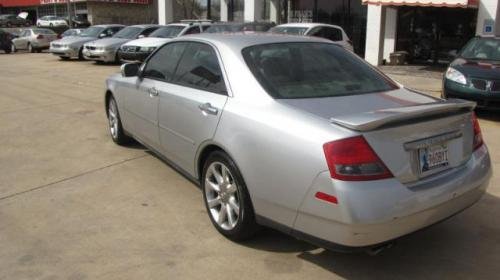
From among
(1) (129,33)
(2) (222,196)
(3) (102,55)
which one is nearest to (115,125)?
(2) (222,196)

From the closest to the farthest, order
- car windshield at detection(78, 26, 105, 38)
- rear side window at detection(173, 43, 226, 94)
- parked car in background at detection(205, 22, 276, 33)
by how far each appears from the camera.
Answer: rear side window at detection(173, 43, 226, 94) < parked car in background at detection(205, 22, 276, 33) < car windshield at detection(78, 26, 105, 38)

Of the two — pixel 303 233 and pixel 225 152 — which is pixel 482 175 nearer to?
pixel 303 233

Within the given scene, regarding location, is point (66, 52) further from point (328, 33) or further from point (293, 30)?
point (328, 33)

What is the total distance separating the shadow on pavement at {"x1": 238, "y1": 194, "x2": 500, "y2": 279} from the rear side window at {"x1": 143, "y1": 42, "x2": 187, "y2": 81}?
1921 millimetres

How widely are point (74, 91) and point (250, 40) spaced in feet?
28.7

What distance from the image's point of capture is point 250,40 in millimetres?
4359

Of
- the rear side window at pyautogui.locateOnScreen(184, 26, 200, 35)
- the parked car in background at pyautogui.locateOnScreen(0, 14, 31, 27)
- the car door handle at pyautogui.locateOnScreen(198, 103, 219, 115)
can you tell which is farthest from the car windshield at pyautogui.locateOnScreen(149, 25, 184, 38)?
the parked car in background at pyautogui.locateOnScreen(0, 14, 31, 27)

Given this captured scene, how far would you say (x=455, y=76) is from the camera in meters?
8.97

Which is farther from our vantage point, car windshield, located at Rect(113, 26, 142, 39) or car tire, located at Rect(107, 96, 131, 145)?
car windshield, located at Rect(113, 26, 142, 39)

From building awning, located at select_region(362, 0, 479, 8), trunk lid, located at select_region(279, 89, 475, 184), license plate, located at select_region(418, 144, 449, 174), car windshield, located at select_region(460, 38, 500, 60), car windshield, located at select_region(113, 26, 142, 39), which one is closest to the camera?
trunk lid, located at select_region(279, 89, 475, 184)

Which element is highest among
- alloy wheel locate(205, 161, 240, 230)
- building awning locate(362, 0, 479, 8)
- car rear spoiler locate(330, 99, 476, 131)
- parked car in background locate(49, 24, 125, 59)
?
building awning locate(362, 0, 479, 8)

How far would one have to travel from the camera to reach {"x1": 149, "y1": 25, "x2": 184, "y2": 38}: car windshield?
18297 mm

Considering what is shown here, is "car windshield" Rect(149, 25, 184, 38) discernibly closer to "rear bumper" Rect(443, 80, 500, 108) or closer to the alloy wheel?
"rear bumper" Rect(443, 80, 500, 108)

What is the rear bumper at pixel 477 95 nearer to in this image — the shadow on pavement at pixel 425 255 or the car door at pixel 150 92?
the shadow on pavement at pixel 425 255
